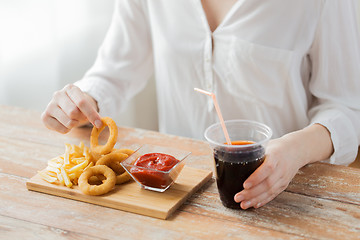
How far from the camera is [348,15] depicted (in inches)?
56.8

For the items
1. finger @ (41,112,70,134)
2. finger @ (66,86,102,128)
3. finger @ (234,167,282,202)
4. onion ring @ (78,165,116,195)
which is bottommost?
finger @ (234,167,282,202)

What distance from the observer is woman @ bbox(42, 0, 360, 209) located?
→ 1.39 meters

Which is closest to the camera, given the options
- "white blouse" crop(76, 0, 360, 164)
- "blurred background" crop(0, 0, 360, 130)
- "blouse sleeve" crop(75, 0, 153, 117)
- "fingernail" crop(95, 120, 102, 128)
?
"fingernail" crop(95, 120, 102, 128)

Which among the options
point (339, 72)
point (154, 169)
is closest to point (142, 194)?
point (154, 169)

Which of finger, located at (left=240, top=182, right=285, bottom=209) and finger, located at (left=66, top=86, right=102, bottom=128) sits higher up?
finger, located at (left=66, top=86, right=102, bottom=128)

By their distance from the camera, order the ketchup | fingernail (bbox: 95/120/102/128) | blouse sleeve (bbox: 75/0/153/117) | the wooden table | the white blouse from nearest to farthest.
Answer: the wooden table < the ketchup < fingernail (bbox: 95/120/102/128) < the white blouse < blouse sleeve (bbox: 75/0/153/117)

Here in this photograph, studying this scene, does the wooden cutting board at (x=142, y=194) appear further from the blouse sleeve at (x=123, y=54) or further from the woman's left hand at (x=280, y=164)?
the blouse sleeve at (x=123, y=54)

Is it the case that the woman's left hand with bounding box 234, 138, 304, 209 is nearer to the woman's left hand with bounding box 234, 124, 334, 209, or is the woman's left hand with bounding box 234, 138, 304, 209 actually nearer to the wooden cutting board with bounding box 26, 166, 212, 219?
the woman's left hand with bounding box 234, 124, 334, 209

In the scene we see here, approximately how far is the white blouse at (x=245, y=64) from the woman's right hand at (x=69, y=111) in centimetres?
25

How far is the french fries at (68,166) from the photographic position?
120cm

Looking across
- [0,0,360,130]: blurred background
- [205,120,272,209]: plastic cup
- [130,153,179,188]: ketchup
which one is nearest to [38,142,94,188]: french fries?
[130,153,179,188]: ketchup

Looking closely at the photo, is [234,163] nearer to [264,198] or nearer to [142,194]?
[264,198]

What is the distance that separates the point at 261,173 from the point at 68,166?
51cm

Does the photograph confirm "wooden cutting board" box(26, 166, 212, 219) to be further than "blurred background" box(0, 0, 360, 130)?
No
